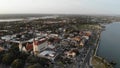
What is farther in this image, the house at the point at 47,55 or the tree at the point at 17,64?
the house at the point at 47,55

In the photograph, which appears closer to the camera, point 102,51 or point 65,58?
point 65,58

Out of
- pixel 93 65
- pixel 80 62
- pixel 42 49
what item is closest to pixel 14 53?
pixel 42 49

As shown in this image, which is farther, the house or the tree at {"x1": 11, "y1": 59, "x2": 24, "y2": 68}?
the house

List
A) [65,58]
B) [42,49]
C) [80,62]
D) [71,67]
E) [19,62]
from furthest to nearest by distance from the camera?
[42,49], [65,58], [80,62], [71,67], [19,62]

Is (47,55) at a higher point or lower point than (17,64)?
lower

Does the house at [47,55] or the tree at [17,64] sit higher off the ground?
the tree at [17,64]

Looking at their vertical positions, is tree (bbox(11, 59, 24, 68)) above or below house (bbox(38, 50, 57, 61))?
above

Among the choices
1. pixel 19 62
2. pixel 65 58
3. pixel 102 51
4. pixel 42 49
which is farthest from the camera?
pixel 102 51

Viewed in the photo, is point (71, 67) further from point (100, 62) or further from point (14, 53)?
point (14, 53)

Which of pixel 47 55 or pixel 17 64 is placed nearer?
pixel 17 64

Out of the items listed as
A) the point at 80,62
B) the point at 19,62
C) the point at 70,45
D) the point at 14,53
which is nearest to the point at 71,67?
the point at 80,62

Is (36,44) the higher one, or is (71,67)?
(36,44)
